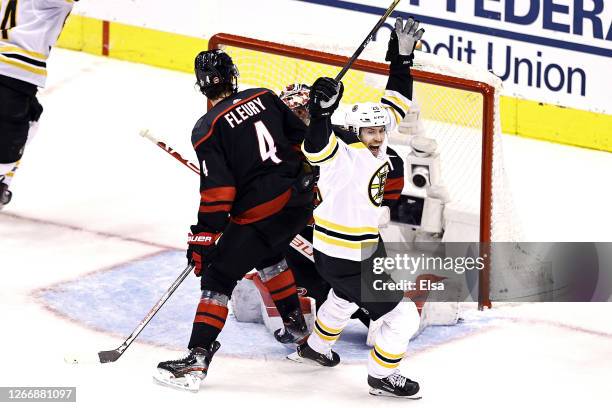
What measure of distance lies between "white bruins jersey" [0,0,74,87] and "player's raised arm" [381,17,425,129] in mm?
1673

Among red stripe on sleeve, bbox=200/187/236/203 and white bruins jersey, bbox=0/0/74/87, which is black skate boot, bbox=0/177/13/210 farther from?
red stripe on sleeve, bbox=200/187/236/203

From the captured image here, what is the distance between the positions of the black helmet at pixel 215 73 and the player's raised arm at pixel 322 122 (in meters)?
0.49

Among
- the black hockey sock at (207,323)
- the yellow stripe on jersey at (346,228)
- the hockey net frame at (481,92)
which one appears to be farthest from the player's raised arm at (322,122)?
the hockey net frame at (481,92)

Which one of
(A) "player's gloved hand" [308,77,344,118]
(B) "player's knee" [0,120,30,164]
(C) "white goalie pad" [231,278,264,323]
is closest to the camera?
(A) "player's gloved hand" [308,77,344,118]

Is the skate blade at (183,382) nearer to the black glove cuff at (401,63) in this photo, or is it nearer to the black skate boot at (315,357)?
the black skate boot at (315,357)

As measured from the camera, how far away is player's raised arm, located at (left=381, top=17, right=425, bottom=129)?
537 cm

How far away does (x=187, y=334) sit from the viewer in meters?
5.71

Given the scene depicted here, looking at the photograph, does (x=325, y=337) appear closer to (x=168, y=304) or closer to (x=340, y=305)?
(x=340, y=305)

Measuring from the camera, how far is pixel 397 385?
5.07 metres

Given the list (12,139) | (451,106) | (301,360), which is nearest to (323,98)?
(301,360)

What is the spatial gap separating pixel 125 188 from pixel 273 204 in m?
2.49

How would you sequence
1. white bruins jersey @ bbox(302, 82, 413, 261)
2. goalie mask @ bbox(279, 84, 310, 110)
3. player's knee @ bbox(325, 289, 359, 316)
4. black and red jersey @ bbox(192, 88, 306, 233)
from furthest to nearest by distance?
1. goalie mask @ bbox(279, 84, 310, 110)
2. player's knee @ bbox(325, 289, 359, 316)
3. black and red jersey @ bbox(192, 88, 306, 233)
4. white bruins jersey @ bbox(302, 82, 413, 261)

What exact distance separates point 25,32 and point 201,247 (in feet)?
6.03

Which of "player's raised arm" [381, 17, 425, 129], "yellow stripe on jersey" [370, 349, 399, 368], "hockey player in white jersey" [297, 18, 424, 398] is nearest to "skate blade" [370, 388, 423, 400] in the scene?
"hockey player in white jersey" [297, 18, 424, 398]
